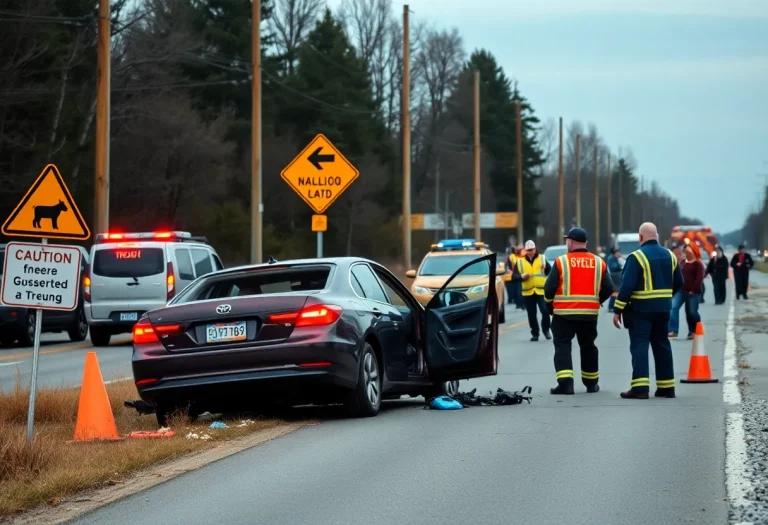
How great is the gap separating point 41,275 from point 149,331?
1389mm

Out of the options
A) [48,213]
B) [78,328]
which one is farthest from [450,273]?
[48,213]

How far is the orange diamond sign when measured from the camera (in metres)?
23.4

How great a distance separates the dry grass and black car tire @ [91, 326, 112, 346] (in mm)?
12103

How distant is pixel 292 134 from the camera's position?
7494 cm

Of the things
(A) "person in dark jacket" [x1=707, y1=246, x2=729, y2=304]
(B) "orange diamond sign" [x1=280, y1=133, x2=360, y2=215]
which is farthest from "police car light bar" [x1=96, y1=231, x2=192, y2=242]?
(A) "person in dark jacket" [x1=707, y1=246, x2=729, y2=304]

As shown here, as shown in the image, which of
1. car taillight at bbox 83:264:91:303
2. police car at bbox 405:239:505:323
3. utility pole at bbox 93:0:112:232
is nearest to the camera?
car taillight at bbox 83:264:91:303

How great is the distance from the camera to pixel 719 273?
40125mm

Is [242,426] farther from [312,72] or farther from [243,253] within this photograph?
[312,72]

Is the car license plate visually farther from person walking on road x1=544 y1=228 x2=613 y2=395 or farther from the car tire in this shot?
person walking on road x1=544 y1=228 x2=613 y2=395

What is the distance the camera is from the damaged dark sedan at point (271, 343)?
1130 cm

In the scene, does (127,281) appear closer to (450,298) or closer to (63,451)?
(450,298)

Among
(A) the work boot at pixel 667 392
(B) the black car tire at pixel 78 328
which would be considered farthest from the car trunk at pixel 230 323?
(B) the black car tire at pixel 78 328

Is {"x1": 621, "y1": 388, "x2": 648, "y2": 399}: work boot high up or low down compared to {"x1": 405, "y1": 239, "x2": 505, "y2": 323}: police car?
down

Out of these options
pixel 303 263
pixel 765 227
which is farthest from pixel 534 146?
pixel 303 263
